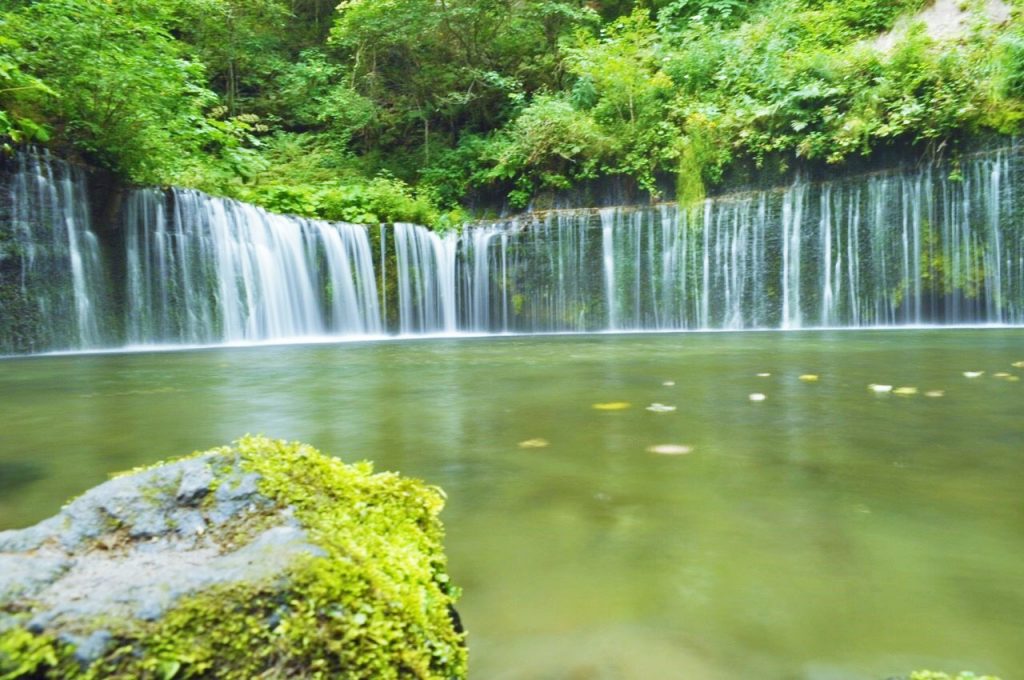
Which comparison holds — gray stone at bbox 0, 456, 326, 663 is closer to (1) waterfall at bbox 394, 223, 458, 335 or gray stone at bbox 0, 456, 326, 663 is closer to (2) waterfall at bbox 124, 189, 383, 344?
(2) waterfall at bbox 124, 189, 383, 344

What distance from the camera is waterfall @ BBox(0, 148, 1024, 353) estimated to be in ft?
37.2

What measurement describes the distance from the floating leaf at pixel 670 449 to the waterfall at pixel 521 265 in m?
11.1

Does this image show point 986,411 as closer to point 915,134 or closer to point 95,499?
point 95,499

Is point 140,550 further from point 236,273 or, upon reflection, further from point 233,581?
point 236,273

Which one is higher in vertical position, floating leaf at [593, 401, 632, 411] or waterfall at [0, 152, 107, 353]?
waterfall at [0, 152, 107, 353]

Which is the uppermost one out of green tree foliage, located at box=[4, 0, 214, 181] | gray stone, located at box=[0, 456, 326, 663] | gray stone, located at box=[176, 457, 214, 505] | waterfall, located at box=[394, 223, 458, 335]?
green tree foliage, located at box=[4, 0, 214, 181]

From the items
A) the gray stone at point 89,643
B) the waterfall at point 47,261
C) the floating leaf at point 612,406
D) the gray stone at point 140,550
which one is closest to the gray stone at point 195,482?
the gray stone at point 140,550

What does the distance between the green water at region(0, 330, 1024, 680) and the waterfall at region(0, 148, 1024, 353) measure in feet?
19.3

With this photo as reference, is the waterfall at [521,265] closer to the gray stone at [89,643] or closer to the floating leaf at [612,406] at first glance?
the floating leaf at [612,406]

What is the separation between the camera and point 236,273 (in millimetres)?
13109

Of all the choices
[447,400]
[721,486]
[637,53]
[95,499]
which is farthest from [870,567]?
[637,53]

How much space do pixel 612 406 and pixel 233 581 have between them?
3794 millimetres

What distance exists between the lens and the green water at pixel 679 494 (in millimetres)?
1564

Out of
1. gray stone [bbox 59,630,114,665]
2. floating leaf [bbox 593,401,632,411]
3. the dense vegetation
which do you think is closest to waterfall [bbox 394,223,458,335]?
the dense vegetation
